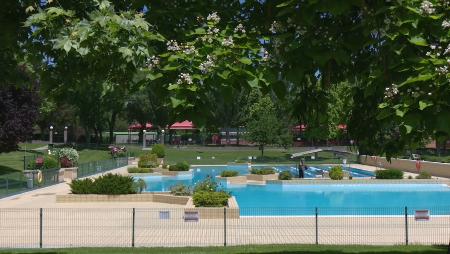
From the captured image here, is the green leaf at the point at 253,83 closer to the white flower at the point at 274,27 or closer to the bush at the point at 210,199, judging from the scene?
the white flower at the point at 274,27

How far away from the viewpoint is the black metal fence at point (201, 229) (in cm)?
1474

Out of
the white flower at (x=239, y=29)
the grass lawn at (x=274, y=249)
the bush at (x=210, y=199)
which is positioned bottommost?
the grass lawn at (x=274, y=249)

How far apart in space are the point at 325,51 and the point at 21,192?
26035 mm

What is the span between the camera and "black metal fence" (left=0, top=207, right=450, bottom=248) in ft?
48.4

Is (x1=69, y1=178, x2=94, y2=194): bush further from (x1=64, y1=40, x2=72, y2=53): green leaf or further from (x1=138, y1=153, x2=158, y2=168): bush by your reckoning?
(x1=138, y1=153, x2=158, y2=168): bush

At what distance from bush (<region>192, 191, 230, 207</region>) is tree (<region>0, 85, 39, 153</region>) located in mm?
22962

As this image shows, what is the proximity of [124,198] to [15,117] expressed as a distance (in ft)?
61.1

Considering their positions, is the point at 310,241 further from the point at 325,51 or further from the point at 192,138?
the point at 192,138

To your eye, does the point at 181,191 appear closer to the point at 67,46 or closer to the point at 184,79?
the point at 184,79

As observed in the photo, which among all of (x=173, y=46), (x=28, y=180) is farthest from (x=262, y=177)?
(x=173, y=46)

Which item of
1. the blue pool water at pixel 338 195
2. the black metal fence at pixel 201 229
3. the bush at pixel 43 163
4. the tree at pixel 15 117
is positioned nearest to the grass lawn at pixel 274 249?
the black metal fence at pixel 201 229

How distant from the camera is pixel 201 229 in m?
17.1

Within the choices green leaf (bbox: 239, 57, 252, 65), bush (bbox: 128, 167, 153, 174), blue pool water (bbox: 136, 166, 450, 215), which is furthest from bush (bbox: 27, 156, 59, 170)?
green leaf (bbox: 239, 57, 252, 65)

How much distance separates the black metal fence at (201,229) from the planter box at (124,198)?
3319 mm
